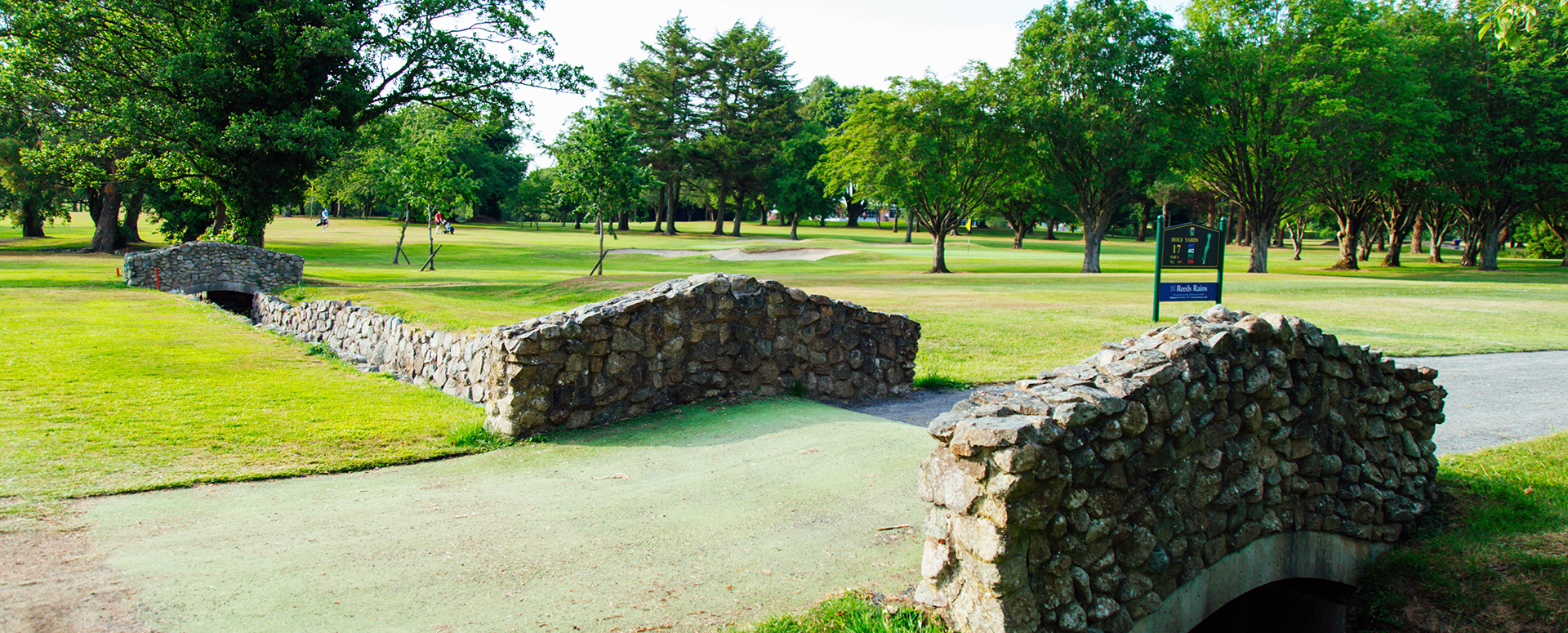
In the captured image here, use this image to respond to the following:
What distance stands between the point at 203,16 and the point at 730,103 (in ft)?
148

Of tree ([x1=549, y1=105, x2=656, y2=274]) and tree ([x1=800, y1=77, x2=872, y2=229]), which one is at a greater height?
tree ([x1=800, y1=77, x2=872, y2=229])

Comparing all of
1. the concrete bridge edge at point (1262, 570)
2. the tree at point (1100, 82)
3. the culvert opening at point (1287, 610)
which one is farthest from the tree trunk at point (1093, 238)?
the concrete bridge edge at point (1262, 570)

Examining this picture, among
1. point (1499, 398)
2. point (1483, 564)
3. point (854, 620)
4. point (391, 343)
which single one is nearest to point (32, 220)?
point (391, 343)

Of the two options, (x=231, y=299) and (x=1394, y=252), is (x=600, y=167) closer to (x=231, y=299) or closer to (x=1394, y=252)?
(x=231, y=299)

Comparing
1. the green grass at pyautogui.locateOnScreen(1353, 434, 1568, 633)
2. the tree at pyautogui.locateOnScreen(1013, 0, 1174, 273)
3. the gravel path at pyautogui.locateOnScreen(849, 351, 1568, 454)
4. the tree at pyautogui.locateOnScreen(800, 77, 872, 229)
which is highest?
the tree at pyautogui.locateOnScreen(800, 77, 872, 229)

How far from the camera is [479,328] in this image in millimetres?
13125

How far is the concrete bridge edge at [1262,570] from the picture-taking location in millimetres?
5086

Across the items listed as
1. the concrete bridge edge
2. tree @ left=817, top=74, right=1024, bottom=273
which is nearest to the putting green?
the concrete bridge edge

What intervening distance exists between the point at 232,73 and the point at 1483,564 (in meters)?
29.3

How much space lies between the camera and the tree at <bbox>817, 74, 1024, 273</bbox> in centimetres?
3531

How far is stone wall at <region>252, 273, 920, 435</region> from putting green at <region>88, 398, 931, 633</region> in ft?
2.26

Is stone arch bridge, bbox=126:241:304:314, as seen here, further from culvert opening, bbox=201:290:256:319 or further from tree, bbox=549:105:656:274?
tree, bbox=549:105:656:274

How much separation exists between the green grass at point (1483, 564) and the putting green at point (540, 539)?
345 centimetres

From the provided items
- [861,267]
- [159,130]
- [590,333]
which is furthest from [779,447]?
[861,267]
